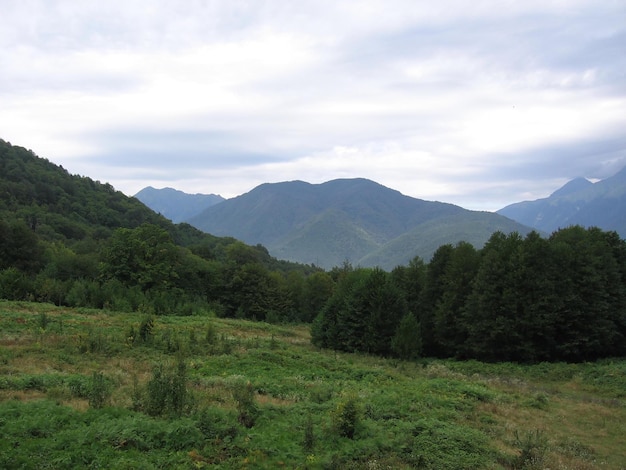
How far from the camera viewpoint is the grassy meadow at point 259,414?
8984 millimetres

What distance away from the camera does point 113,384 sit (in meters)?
14.2

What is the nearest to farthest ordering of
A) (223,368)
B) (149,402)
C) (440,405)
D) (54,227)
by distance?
(149,402), (440,405), (223,368), (54,227)

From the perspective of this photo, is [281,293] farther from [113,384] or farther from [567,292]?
[113,384]

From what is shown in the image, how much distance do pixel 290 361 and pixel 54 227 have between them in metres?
95.5

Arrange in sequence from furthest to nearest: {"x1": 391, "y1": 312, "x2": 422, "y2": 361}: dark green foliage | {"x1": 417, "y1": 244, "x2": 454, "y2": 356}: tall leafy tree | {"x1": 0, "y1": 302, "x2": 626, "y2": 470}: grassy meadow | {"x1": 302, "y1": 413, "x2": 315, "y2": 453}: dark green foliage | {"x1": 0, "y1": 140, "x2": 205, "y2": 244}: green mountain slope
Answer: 1. {"x1": 0, "y1": 140, "x2": 205, "y2": 244}: green mountain slope
2. {"x1": 417, "y1": 244, "x2": 454, "y2": 356}: tall leafy tree
3. {"x1": 391, "y1": 312, "x2": 422, "y2": 361}: dark green foliage
4. {"x1": 302, "y1": 413, "x2": 315, "y2": 453}: dark green foliage
5. {"x1": 0, "y1": 302, "x2": 626, "y2": 470}: grassy meadow

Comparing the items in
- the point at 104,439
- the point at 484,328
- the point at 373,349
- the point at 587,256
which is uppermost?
the point at 587,256

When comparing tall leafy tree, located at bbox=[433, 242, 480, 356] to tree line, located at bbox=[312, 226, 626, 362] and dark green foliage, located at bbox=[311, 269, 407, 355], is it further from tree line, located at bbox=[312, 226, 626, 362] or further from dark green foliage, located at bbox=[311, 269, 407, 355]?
dark green foliage, located at bbox=[311, 269, 407, 355]

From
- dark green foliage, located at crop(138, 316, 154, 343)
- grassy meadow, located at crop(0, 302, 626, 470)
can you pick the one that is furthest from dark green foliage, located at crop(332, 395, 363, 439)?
dark green foliage, located at crop(138, 316, 154, 343)

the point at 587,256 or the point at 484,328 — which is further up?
the point at 587,256

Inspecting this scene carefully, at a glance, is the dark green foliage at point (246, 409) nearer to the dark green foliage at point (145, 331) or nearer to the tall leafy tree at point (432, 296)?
the dark green foliage at point (145, 331)

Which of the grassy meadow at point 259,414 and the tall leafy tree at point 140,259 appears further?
the tall leafy tree at point 140,259

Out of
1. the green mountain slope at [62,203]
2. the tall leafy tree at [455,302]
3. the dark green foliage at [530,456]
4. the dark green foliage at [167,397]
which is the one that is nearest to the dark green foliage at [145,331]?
the dark green foliage at [167,397]

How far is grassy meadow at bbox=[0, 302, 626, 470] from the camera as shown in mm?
8984

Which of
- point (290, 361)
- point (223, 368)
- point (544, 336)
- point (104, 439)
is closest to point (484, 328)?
point (544, 336)
